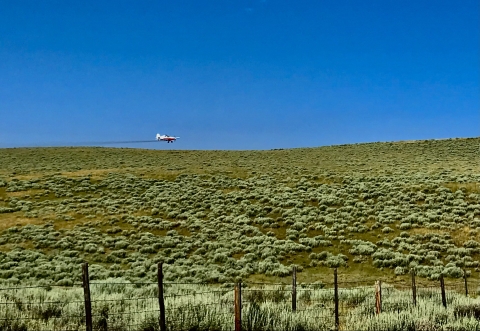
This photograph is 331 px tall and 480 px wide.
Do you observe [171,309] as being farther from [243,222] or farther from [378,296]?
[243,222]

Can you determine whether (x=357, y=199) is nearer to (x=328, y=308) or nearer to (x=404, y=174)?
(x=404, y=174)

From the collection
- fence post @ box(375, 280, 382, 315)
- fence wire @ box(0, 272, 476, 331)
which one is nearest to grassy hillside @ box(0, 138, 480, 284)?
fence wire @ box(0, 272, 476, 331)

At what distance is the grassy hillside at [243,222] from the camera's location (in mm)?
21781

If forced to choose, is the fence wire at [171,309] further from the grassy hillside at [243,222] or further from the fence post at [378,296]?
the grassy hillside at [243,222]

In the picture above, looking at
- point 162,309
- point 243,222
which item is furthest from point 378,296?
point 243,222

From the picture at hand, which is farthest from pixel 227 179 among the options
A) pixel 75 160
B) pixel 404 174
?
pixel 75 160

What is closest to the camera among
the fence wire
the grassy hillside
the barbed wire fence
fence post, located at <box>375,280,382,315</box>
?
the barbed wire fence

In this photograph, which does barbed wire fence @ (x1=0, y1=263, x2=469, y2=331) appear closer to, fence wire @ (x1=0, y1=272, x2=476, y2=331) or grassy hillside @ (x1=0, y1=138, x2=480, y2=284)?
fence wire @ (x1=0, y1=272, x2=476, y2=331)

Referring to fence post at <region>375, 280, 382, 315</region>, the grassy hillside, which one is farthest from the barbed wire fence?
the grassy hillside

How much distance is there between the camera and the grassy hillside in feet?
71.5

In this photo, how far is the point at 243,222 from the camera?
30.2 meters

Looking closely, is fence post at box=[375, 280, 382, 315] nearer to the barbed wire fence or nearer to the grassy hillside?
the barbed wire fence

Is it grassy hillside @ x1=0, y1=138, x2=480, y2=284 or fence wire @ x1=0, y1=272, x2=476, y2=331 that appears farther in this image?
grassy hillside @ x1=0, y1=138, x2=480, y2=284

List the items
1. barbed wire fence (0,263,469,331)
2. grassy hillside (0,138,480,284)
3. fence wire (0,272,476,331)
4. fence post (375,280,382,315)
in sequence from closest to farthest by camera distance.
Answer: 1. barbed wire fence (0,263,469,331)
2. fence wire (0,272,476,331)
3. fence post (375,280,382,315)
4. grassy hillside (0,138,480,284)
